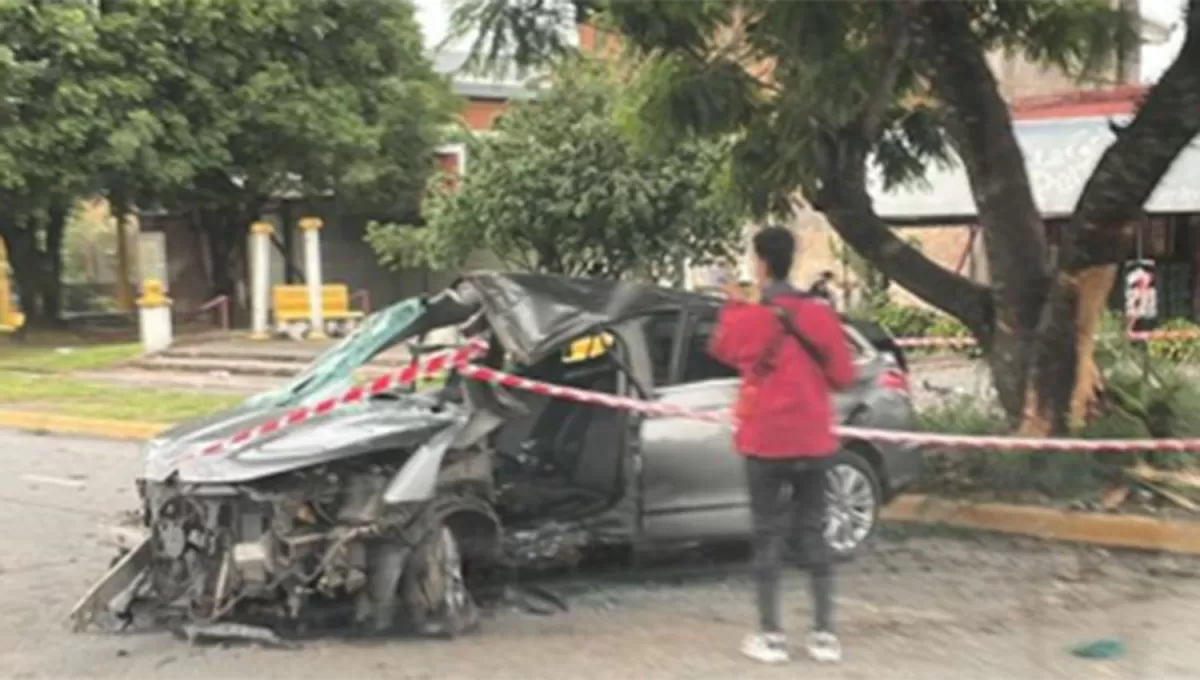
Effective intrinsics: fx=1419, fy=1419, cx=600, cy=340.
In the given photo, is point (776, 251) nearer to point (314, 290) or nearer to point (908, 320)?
point (908, 320)

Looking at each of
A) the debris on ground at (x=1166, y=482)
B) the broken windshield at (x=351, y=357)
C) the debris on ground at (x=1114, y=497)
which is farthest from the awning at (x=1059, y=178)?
the broken windshield at (x=351, y=357)

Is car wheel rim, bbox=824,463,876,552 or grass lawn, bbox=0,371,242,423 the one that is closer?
car wheel rim, bbox=824,463,876,552

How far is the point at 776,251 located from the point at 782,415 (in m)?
0.67

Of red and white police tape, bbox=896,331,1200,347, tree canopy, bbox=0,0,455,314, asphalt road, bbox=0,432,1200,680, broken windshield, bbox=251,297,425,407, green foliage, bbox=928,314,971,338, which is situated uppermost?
tree canopy, bbox=0,0,455,314

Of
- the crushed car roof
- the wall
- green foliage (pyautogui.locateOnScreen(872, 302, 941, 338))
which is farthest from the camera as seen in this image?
the wall

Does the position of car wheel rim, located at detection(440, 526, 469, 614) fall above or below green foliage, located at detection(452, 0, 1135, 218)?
below

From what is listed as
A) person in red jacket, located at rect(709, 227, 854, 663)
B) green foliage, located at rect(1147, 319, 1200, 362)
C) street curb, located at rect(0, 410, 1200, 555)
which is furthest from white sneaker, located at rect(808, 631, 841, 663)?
green foliage, located at rect(1147, 319, 1200, 362)

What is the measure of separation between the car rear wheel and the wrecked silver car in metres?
0.01

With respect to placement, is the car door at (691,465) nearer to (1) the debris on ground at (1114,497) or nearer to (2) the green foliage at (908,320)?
(1) the debris on ground at (1114,497)

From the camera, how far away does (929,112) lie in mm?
10172

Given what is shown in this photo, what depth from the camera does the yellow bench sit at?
84.7 feet

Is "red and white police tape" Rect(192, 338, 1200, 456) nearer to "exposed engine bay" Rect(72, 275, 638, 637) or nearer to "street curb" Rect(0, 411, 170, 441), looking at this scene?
"exposed engine bay" Rect(72, 275, 638, 637)

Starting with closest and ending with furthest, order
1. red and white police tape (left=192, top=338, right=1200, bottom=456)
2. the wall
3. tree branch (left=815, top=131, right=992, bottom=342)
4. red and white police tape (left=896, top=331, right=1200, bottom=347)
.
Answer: red and white police tape (left=192, top=338, right=1200, bottom=456)
tree branch (left=815, top=131, right=992, bottom=342)
red and white police tape (left=896, top=331, right=1200, bottom=347)
the wall

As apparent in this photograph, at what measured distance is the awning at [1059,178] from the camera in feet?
66.2
